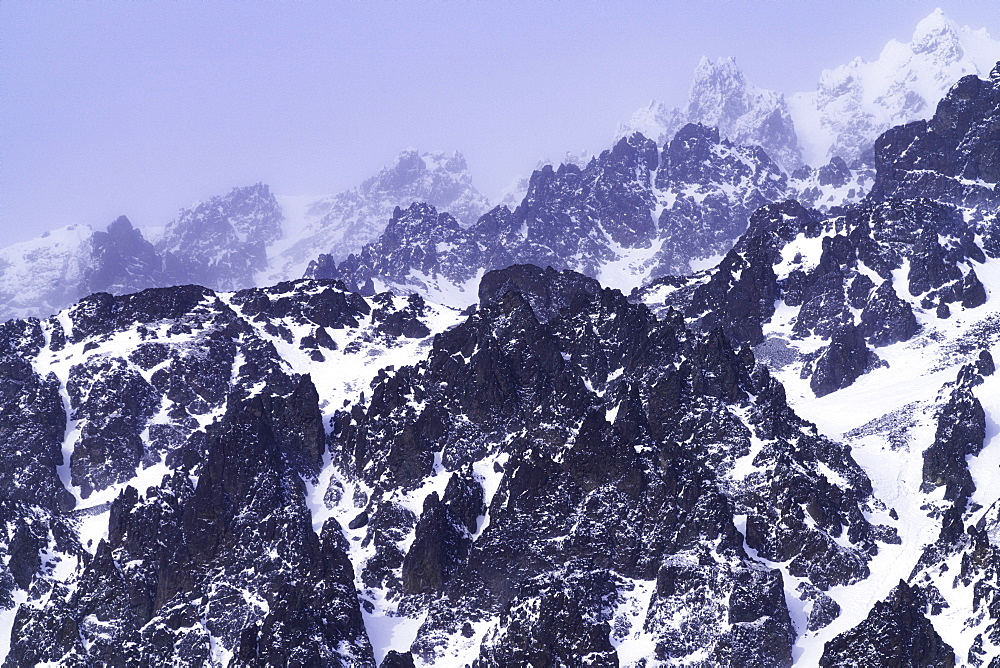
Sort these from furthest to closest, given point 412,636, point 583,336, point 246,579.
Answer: point 583,336 → point 246,579 → point 412,636

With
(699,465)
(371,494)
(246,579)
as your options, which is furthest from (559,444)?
(246,579)

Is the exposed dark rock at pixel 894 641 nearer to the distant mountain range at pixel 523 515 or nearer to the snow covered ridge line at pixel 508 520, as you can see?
the distant mountain range at pixel 523 515

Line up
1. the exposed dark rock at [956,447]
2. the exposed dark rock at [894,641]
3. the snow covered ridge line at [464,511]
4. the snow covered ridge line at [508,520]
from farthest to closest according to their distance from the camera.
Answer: the exposed dark rock at [956,447], the snow covered ridge line at [464,511], the snow covered ridge line at [508,520], the exposed dark rock at [894,641]

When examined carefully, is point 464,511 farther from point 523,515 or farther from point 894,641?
point 894,641

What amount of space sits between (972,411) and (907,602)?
54.0 metres

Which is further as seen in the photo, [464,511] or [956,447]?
[956,447]

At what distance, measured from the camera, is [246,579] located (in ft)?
482

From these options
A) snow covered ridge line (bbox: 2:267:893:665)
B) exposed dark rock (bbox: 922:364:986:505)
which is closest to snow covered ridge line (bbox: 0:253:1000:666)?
snow covered ridge line (bbox: 2:267:893:665)

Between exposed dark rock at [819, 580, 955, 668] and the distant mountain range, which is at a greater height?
the distant mountain range

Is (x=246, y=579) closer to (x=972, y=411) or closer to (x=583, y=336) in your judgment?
(x=583, y=336)

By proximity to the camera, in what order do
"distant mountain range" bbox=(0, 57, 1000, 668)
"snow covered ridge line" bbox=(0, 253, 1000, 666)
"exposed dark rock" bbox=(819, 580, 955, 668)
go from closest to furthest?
"exposed dark rock" bbox=(819, 580, 955, 668) < "distant mountain range" bbox=(0, 57, 1000, 668) < "snow covered ridge line" bbox=(0, 253, 1000, 666)

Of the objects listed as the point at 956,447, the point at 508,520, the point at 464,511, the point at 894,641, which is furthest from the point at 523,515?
the point at 956,447

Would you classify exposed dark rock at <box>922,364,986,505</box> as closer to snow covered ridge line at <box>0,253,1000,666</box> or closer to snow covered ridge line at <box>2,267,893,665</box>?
snow covered ridge line at <box>0,253,1000,666</box>

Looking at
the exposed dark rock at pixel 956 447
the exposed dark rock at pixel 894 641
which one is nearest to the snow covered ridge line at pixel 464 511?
the exposed dark rock at pixel 956 447
